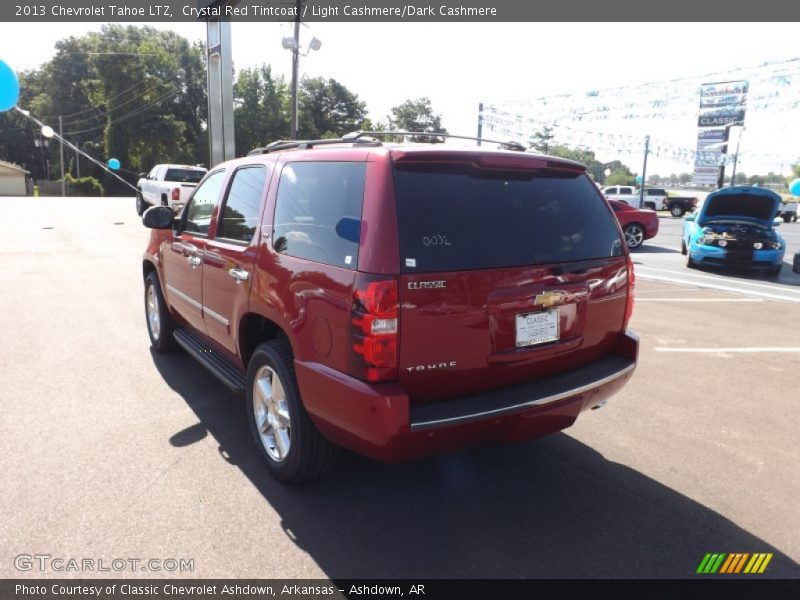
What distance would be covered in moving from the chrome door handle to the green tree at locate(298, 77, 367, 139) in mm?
78403

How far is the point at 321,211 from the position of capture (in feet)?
9.90

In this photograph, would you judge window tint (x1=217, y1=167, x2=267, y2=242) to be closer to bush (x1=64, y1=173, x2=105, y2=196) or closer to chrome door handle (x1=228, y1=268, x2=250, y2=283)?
chrome door handle (x1=228, y1=268, x2=250, y2=283)

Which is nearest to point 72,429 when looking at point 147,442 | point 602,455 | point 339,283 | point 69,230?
point 147,442

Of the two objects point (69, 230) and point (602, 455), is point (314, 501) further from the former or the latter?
point (69, 230)

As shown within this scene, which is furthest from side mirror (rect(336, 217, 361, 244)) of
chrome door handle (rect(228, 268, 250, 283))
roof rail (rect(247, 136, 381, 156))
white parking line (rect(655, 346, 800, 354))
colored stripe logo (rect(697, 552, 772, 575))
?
white parking line (rect(655, 346, 800, 354))

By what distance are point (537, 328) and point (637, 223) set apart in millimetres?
14345

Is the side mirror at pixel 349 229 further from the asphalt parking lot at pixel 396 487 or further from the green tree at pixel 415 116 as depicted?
the green tree at pixel 415 116

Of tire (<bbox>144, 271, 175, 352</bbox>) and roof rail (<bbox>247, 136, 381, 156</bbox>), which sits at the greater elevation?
roof rail (<bbox>247, 136, 381, 156</bbox>)

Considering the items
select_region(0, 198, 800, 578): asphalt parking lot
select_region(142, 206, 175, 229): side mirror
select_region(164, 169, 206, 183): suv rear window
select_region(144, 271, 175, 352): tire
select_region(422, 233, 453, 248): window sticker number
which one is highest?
select_region(164, 169, 206, 183): suv rear window

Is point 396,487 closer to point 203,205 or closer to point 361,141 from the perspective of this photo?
point 361,141

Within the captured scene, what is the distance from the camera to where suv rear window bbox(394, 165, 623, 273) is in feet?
8.79

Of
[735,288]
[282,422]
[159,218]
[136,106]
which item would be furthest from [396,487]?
[136,106]

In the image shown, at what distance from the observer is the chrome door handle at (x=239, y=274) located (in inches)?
136

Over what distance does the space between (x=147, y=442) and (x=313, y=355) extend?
1.66 meters
